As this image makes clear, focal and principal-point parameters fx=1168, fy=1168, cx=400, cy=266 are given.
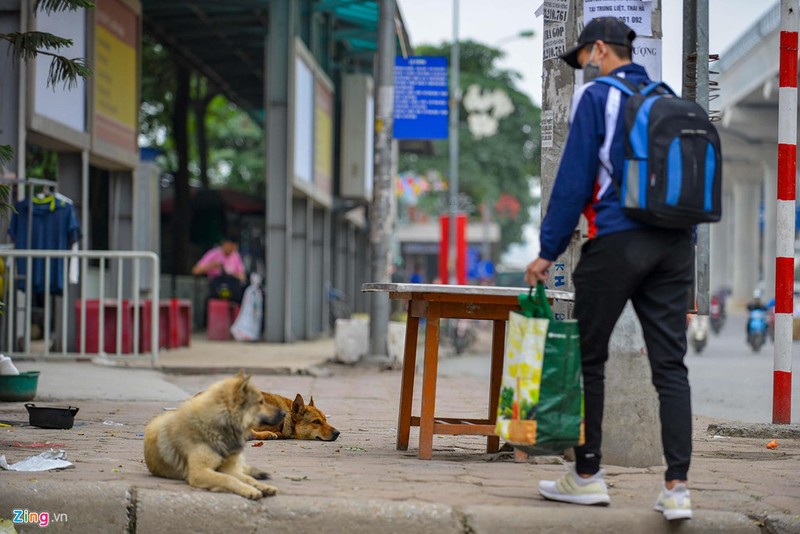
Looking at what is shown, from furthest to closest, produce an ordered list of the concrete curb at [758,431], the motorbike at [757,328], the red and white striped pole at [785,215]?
the motorbike at [757,328], the red and white striped pole at [785,215], the concrete curb at [758,431]

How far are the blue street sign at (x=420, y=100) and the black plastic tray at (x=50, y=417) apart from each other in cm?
1266

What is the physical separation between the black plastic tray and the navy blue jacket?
3.55 m

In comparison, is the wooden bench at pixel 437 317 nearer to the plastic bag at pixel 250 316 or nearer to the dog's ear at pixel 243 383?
the dog's ear at pixel 243 383

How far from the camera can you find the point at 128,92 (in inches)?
609

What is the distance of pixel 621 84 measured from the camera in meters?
4.79

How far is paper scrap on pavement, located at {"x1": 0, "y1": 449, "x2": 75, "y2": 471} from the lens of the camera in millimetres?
5203

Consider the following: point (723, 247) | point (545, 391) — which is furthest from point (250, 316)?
point (723, 247)

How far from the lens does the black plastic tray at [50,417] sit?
276 inches

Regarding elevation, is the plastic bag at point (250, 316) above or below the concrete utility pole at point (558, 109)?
below

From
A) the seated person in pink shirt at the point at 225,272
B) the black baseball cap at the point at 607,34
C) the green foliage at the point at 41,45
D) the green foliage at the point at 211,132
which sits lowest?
the seated person in pink shirt at the point at 225,272

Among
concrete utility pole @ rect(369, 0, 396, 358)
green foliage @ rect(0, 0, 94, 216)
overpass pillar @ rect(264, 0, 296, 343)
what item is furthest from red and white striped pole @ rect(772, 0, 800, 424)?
overpass pillar @ rect(264, 0, 296, 343)

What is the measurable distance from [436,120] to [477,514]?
1519cm

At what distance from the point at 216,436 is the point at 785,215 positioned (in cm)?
473

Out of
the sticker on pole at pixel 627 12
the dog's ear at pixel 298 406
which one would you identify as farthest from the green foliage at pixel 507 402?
the dog's ear at pixel 298 406
